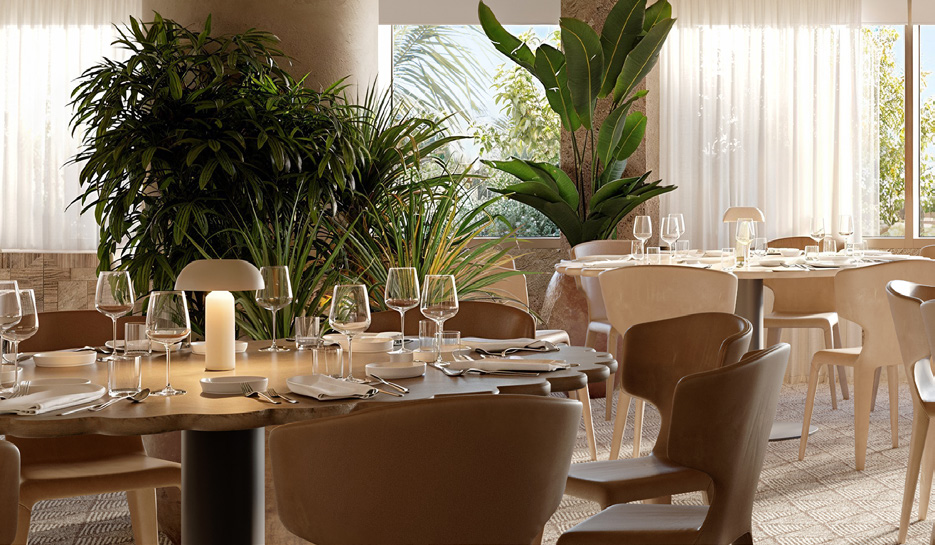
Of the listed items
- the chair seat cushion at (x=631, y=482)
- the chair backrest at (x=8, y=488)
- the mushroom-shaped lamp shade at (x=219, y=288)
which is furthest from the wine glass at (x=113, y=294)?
the chair seat cushion at (x=631, y=482)

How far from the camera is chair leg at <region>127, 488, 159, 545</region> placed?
2.71 meters

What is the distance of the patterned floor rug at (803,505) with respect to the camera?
334 centimetres

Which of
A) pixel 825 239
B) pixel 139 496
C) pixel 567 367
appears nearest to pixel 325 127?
pixel 139 496

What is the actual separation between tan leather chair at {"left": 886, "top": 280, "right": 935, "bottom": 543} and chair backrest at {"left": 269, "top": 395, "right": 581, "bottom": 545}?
1.76 metres

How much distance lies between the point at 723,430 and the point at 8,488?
1.28 metres

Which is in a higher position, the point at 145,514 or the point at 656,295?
the point at 656,295

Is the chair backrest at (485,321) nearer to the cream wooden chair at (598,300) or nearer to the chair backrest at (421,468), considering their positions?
the chair backrest at (421,468)

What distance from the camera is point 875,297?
4.07 m

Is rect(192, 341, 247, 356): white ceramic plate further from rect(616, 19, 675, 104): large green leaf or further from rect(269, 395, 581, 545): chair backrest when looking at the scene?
rect(616, 19, 675, 104): large green leaf

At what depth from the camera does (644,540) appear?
1.85m

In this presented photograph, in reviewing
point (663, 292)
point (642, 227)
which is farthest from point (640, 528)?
point (642, 227)

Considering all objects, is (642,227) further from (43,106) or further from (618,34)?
(43,106)

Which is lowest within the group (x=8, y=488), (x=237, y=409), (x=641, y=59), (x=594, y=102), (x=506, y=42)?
(x=8, y=488)

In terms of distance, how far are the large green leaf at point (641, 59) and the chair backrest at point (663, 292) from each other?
2.32 m
